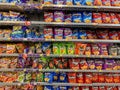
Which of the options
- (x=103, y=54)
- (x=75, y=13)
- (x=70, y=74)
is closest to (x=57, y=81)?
(x=70, y=74)

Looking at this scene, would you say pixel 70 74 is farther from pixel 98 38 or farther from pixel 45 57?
A: pixel 98 38

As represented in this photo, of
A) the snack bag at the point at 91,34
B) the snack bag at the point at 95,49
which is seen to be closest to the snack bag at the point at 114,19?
the snack bag at the point at 91,34

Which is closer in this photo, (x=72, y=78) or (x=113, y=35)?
(x=72, y=78)

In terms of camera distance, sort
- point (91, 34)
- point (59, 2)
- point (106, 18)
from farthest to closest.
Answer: point (91, 34) < point (106, 18) < point (59, 2)

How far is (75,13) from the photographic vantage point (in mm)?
4082

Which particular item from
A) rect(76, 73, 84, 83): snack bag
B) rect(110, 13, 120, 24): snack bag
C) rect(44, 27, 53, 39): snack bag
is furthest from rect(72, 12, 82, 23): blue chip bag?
rect(76, 73, 84, 83): snack bag

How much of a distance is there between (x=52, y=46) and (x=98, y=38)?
0.81 meters

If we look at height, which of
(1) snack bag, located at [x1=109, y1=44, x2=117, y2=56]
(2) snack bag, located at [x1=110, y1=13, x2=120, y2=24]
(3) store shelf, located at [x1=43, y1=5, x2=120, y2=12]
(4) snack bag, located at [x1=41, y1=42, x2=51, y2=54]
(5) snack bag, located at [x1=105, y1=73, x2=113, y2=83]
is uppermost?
(3) store shelf, located at [x1=43, y1=5, x2=120, y2=12]

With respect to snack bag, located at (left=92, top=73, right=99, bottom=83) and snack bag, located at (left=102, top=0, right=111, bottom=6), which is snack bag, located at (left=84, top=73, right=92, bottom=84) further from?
snack bag, located at (left=102, top=0, right=111, bottom=6)

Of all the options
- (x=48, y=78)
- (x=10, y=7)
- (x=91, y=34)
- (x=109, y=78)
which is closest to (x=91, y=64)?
(x=109, y=78)

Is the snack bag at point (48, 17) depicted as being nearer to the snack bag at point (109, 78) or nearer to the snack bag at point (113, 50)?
the snack bag at point (113, 50)

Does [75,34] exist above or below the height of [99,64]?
above

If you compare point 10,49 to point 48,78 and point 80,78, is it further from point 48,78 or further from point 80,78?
point 80,78

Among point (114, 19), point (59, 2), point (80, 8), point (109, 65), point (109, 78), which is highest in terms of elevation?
point (59, 2)
